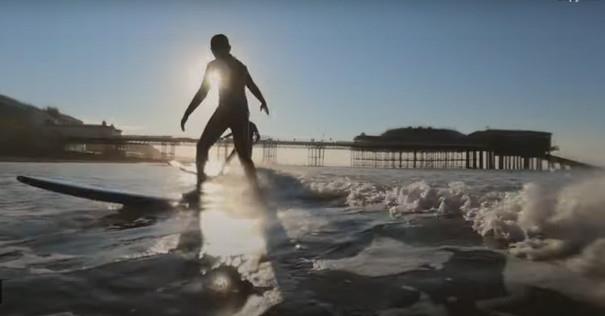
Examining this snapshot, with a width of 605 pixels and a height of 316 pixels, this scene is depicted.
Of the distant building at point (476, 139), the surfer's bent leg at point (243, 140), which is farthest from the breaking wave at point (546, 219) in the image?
the distant building at point (476, 139)

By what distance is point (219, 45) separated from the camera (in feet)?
25.8

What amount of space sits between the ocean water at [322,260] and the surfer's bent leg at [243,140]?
5.73ft

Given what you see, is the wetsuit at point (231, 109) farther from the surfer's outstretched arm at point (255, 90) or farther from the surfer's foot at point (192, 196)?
the surfer's foot at point (192, 196)

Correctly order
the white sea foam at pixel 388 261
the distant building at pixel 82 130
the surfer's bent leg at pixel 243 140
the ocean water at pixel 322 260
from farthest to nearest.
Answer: the distant building at pixel 82 130
the surfer's bent leg at pixel 243 140
the white sea foam at pixel 388 261
the ocean water at pixel 322 260

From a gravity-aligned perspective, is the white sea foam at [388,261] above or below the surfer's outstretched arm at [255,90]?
below

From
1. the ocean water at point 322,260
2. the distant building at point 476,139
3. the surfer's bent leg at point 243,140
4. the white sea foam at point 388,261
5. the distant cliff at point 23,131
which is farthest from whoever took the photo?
the distant building at point 476,139

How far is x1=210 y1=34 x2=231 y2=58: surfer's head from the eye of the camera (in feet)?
25.8

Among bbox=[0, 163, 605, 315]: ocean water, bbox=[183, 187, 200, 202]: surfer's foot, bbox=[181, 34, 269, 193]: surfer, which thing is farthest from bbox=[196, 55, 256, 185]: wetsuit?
bbox=[0, 163, 605, 315]: ocean water

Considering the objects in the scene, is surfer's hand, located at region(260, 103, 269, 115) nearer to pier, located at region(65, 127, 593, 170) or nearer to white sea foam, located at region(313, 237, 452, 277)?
white sea foam, located at region(313, 237, 452, 277)

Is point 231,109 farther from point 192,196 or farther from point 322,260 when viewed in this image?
point 322,260

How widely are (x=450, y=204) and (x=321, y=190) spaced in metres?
3.82

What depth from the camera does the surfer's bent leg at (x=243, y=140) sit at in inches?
321

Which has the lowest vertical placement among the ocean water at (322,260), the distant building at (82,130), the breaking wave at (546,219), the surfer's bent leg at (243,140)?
the ocean water at (322,260)

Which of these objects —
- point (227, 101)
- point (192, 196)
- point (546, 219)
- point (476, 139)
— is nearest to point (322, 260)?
point (546, 219)
